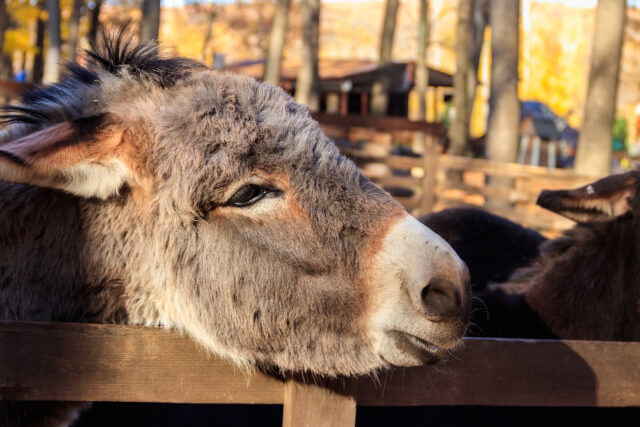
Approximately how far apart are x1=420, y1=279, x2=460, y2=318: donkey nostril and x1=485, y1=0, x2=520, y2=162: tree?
12.1 metres

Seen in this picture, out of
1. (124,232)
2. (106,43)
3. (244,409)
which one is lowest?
(244,409)

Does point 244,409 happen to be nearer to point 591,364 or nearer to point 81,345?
point 81,345

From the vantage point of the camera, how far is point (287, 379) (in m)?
2.35

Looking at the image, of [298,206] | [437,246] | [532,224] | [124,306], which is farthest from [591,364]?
[532,224]

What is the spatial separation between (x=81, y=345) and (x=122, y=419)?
2.71ft

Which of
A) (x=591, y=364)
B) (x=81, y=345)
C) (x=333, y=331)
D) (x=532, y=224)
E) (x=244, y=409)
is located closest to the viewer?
(x=81, y=345)

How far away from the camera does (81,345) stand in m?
2.13

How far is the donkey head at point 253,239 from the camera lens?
2205 mm

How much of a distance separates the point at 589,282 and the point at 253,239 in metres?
2.46

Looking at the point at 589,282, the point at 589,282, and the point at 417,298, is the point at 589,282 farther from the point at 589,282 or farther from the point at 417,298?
the point at 417,298

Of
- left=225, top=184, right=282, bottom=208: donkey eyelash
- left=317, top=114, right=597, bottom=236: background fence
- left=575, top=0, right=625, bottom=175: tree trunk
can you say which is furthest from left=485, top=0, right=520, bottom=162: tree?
left=225, top=184, right=282, bottom=208: donkey eyelash

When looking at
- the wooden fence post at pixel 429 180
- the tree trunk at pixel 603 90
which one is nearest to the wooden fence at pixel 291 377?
the tree trunk at pixel 603 90

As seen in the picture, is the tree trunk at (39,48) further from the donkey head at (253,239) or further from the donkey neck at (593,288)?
the donkey head at (253,239)

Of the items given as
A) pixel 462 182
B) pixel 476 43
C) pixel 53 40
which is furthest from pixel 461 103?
pixel 53 40
